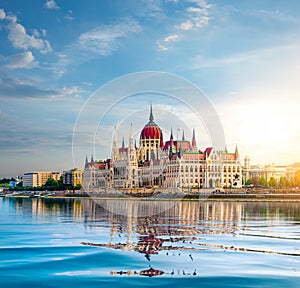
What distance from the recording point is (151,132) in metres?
150

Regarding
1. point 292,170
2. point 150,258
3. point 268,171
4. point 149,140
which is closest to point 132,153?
point 149,140

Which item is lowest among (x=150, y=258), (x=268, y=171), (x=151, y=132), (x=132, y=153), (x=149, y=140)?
(x=150, y=258)

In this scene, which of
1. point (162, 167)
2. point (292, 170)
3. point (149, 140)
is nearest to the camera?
point (162, 167)

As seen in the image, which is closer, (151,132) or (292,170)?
(151,132)

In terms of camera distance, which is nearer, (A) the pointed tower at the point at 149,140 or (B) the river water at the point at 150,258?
(B) the river water at the point at 150,258

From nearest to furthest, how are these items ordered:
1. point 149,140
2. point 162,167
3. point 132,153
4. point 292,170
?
1. point 162,167
2. point 132,153
3. point 149,140
4. point 292,170

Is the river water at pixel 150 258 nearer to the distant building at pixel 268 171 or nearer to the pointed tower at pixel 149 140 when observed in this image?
the pointed tower at pixel 149 140

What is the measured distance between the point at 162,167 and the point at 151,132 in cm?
1724

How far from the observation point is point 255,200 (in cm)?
9531

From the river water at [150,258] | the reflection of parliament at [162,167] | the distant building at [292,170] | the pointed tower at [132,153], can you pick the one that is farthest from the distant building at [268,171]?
the river water at [150,258]

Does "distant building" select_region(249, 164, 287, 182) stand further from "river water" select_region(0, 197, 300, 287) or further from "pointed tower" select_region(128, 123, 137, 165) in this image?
"river water" select_region(0, 197, 300, 287)

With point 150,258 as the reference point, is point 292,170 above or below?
above

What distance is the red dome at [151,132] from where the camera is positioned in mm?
150500

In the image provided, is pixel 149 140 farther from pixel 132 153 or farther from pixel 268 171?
pixel 268 171
